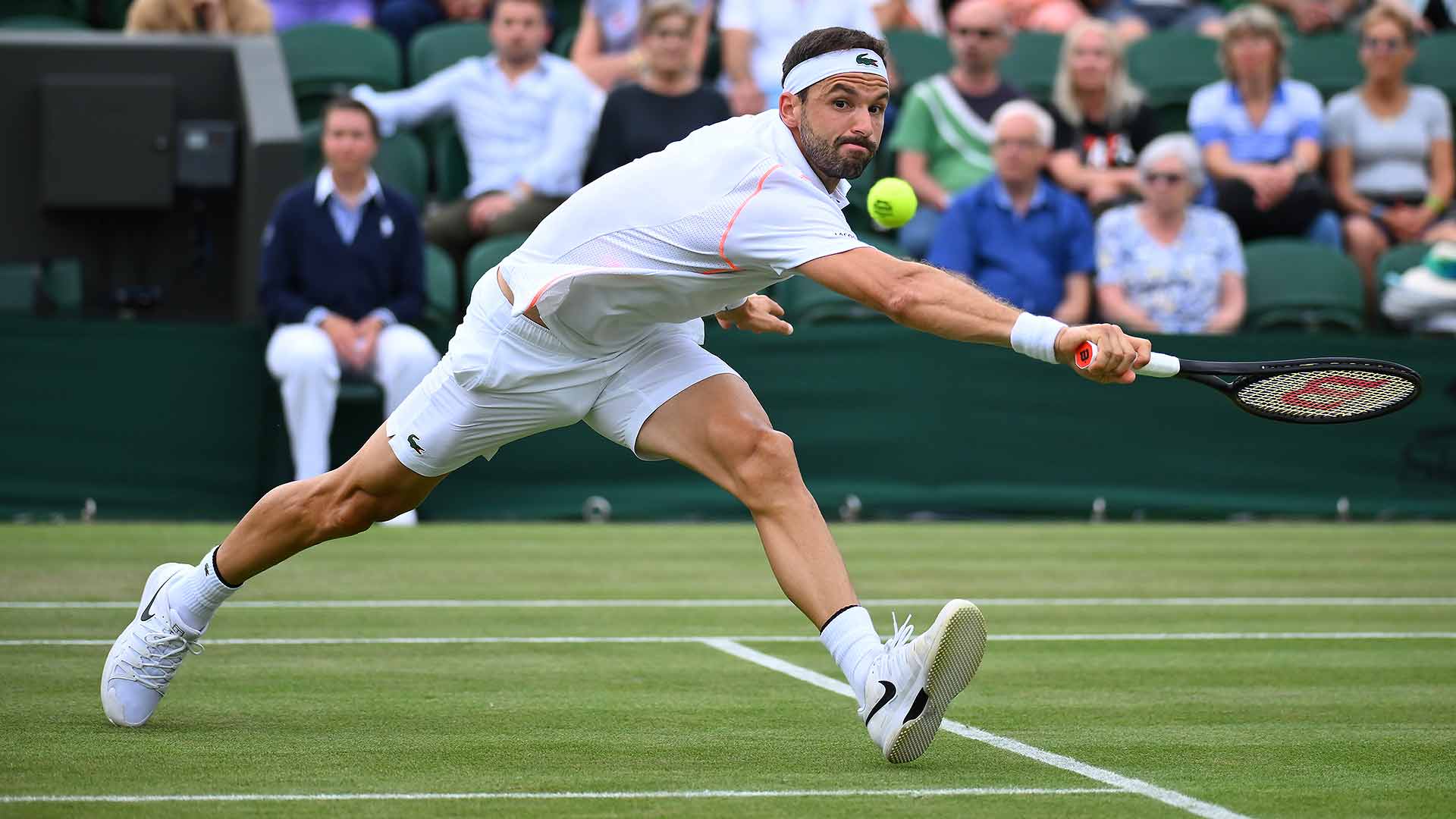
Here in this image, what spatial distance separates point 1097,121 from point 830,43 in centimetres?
835

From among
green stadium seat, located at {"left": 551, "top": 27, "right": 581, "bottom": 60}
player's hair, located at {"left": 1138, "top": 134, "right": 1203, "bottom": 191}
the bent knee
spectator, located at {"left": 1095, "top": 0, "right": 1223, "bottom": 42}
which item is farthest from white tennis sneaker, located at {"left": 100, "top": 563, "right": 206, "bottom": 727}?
spectator, located at {"left": 1095, "top": 0, "right": 1223, "bottom": 42}

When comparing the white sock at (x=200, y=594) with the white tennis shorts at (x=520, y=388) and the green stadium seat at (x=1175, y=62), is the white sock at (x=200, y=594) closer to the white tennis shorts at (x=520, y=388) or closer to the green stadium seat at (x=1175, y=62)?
the white tennis shorts at (x=520, y=388)

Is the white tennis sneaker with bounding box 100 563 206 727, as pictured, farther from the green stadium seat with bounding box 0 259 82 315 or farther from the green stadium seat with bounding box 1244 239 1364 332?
the green stadium seat with bounding box 1244 239 1364 332

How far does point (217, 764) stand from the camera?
4.36 metres

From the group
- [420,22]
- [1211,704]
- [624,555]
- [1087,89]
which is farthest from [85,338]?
[1211,704]

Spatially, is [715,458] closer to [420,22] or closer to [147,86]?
[147,86]

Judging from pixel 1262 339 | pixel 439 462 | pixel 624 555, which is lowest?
pixel 624 555

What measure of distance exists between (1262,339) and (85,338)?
6517 millimetres

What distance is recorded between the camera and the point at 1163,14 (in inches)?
598

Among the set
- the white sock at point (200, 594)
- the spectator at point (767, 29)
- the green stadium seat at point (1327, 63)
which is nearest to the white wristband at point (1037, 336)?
the white sock at point (200, 594)

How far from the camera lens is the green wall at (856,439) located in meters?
10.7

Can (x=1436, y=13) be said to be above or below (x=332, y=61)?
above

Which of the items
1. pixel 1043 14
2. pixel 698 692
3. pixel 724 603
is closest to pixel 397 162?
pixel 1043 14

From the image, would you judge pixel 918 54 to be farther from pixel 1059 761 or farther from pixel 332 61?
pixel 1059 761
